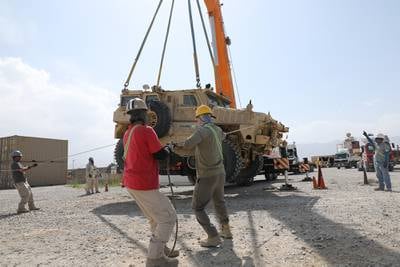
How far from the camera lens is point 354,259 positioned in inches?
166

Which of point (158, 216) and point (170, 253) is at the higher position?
point (158, 216)

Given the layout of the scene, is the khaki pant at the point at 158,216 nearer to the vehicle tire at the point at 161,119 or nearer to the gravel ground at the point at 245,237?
the gravel ground at the point at 245,237

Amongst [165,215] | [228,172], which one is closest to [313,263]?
[165,215]

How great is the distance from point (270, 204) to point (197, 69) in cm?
486

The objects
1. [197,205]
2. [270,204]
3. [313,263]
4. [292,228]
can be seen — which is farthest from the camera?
[270,204]

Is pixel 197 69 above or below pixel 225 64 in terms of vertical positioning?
below

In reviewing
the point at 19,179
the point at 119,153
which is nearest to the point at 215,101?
the point at 119,153

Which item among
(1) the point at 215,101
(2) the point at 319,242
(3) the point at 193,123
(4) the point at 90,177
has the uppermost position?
(1) the point at 215,101

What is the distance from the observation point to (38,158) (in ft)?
94.8

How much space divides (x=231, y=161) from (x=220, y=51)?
667 cm

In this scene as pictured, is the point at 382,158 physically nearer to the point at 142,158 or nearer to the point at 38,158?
the point at 142,158

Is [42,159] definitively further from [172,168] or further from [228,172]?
[228,172]

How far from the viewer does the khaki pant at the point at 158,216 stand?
4098 millimetres

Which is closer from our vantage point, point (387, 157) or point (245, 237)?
point (245, 237)
